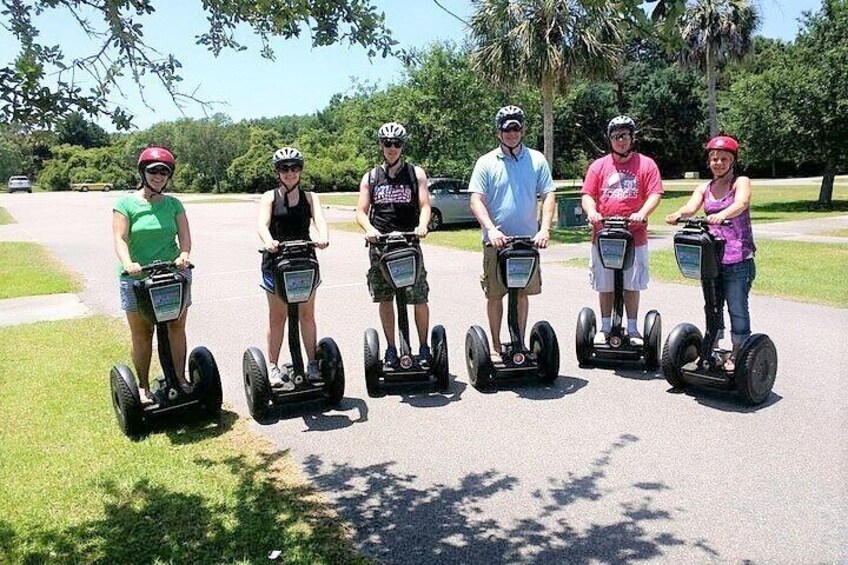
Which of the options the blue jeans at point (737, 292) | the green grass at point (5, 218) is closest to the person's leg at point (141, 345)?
the blue jeans at point (737, 292)

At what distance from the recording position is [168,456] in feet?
15.1

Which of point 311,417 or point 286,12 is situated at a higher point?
point 286,12

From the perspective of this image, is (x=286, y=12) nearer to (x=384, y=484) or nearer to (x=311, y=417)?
(x=384, y=484)

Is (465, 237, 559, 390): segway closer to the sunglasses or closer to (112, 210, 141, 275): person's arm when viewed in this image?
the sunglasses

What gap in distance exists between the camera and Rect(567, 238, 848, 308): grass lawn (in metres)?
9.63

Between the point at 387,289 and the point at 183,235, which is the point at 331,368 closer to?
the point at 387,289

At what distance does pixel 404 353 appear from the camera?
18.7ft

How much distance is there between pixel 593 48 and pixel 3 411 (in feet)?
56.7

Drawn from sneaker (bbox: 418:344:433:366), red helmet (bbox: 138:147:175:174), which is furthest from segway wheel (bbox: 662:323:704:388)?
red helmet (bbox: 138:147:175:174)

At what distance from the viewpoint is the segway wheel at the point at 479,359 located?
5.63 meters

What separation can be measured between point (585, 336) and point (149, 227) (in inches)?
141

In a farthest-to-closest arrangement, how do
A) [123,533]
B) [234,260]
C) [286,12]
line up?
[234,260] < [123,533] < [286,12]

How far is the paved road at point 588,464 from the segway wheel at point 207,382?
1.31ft

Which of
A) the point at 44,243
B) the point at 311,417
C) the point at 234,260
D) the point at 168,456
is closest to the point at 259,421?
the point at 311,417
